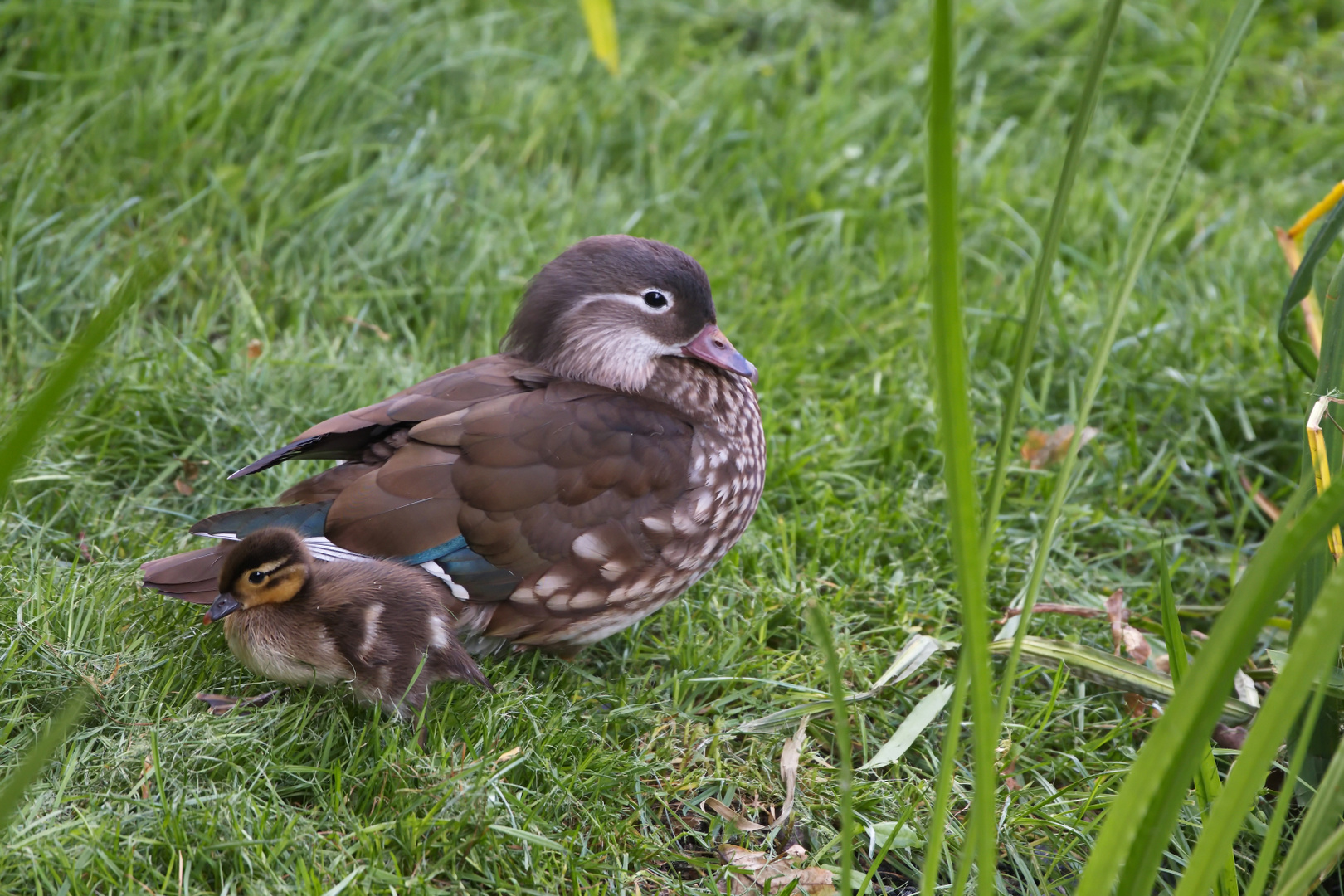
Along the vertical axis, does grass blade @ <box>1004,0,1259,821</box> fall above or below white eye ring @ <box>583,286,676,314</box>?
above

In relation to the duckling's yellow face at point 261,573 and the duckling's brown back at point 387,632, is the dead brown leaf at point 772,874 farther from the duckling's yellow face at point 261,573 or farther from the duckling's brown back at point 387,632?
the duckling's yellow face at point 261,573

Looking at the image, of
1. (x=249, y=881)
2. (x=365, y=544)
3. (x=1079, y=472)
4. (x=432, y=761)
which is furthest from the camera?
(x=1079, y=472)

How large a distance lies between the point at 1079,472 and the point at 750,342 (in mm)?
1040

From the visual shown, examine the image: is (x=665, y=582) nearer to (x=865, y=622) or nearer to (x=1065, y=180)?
(x=865, y=622)

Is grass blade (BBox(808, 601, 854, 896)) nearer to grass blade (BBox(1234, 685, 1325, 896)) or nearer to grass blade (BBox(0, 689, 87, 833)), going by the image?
grass blade (BBox(1234, 685, 1325, 896))

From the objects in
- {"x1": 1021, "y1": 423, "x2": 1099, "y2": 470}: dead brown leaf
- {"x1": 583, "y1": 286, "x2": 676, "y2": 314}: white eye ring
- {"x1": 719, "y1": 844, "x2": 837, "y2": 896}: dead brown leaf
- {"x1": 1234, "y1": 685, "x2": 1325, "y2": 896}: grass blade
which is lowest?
{"x1": 719, "y1": 844, "x2": 837, "y2": 896}: dead brown leaf

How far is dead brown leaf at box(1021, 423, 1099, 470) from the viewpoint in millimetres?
3297

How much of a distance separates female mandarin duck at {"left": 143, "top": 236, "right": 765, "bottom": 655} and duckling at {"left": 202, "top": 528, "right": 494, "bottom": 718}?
10 cm

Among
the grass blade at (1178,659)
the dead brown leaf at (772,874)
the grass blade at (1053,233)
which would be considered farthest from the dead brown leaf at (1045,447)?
the grass blade at (1053,233)

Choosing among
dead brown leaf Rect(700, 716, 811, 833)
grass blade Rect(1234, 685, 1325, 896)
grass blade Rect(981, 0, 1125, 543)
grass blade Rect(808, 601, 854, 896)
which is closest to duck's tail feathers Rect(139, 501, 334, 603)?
dead brown leaf Rect(700, 716, 811, 833)

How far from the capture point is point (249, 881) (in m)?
1.85

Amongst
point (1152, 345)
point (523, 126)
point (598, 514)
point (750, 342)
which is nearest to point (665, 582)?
point (598, 514)

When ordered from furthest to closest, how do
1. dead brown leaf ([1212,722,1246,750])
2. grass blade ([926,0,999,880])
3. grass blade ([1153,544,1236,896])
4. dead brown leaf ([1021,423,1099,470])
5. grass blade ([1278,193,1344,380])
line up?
1. dead brown leaf ([1021,423,1099,470])
2. dead brown leaf ([1212,722,1246,750])
3. grass blade ([1278,193,1344,380])
4. grass blade ([1153,544,1236,896])
5. grass blade ([926,0,999,880])

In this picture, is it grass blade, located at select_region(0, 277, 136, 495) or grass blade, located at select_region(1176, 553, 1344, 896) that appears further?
grass blade, located at select_region(1176, 553, 1344, 896)
